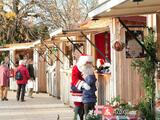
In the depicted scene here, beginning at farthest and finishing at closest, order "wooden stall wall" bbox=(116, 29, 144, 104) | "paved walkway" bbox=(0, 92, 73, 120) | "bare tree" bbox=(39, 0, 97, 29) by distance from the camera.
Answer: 1. "bare tree" bbox=(39, 0, 97, 29)
2. "paved walkway" bbox=(0, 92, 73, 120)
3. "wooden stall wall" bbox=(116, 29, 144, 104)

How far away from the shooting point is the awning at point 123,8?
7.47 metres

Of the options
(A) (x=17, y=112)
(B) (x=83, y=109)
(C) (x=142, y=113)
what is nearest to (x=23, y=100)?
(A) (x=17, y=112)

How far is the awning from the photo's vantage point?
24.5 feet

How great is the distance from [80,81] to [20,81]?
32.4ft

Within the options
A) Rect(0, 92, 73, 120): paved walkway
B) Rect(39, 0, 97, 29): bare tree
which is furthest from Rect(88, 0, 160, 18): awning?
Rect(39, 0, 97, 29): bare tree

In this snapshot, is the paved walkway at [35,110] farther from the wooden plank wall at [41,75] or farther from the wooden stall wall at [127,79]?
the wooden plank wall at [41,75]

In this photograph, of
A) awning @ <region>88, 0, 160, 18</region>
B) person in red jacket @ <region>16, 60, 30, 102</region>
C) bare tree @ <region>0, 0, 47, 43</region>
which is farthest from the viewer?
bare tree @ <region>0, 0, 47, 43</region>

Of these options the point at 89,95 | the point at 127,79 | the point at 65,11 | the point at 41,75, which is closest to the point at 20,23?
the point at 65,11

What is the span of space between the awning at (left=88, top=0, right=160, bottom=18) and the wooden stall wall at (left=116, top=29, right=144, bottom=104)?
3.49 metres

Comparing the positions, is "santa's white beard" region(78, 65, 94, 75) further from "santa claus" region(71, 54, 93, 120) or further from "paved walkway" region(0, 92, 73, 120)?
"paved walkway" region(0, 92, 73, 120)

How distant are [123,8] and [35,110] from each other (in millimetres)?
9495

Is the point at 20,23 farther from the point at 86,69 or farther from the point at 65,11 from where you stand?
the point at 86,69

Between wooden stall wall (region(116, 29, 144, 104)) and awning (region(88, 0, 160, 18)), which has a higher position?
awning (region(88, 0, 160, 18))

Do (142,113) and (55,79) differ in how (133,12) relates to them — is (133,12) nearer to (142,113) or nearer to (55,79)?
(142,113)
